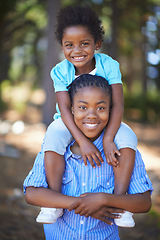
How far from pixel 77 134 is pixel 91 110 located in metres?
0.22

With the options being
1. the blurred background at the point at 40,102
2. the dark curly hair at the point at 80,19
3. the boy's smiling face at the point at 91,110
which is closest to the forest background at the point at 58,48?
the blurred background at the point at 40,102

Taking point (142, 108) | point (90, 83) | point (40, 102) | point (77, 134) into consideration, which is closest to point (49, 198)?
point (77, 134)

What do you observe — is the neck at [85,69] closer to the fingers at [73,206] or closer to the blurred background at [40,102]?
the fingers at [73,206]

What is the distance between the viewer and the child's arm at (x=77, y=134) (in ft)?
6.53

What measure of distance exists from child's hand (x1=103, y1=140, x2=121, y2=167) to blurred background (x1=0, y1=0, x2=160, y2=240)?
2391mm

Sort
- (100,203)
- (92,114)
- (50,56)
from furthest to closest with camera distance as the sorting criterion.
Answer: (50,56) < (92,114) < (100,203)

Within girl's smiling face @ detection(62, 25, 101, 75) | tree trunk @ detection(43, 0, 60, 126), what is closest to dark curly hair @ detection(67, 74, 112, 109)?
girl's smiling face @ detection(62, 25, 101, 75)

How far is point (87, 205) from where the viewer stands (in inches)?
71.4

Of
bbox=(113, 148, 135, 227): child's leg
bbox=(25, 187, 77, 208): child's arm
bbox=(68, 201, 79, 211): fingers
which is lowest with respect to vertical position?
bbox=(68, 201, 79, 211): fingers

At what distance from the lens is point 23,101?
15805 millimetres

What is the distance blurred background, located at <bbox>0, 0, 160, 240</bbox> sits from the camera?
186 inches

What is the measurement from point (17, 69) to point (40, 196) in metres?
23.2

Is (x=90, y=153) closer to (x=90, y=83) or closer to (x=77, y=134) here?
(x=77, y=134)

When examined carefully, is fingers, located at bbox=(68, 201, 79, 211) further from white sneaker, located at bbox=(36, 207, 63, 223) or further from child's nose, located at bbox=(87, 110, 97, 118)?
child's nose, located at bbox=(87, 110, 97, 118)
